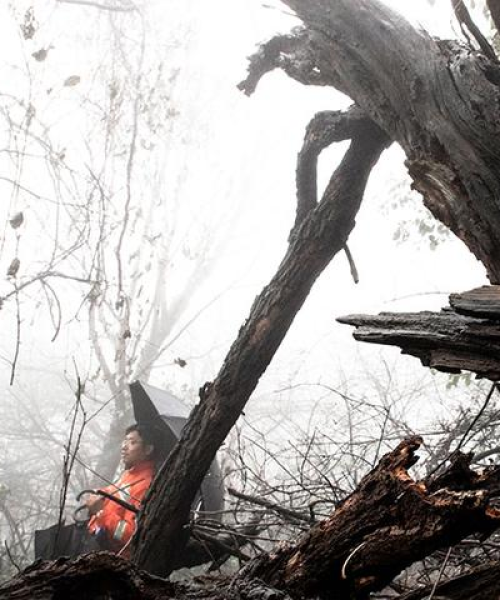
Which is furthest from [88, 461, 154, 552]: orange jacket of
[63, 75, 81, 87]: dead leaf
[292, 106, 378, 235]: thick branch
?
[63, 75, 81, 87]: dead leaf

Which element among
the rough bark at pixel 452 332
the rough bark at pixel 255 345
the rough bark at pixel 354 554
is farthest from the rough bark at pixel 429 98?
the rough bark at pixel 354 554

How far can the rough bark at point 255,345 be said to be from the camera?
8.59ft

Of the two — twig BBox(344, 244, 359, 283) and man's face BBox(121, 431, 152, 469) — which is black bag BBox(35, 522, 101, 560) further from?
twig BBox(344, 244, 359, 283)

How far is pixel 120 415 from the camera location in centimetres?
753

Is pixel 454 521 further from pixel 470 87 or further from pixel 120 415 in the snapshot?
pixel 120 415

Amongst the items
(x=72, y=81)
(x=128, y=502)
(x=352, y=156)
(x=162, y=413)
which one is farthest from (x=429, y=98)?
(x=128, y=502)

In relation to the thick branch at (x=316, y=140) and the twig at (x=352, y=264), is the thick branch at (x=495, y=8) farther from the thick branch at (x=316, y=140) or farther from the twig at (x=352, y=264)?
the twig at (x=352, y=264)

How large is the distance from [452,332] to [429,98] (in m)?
1.02

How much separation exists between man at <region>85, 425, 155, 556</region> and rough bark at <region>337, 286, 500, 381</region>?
249 centimetres

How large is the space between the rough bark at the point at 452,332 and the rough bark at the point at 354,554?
284 mm

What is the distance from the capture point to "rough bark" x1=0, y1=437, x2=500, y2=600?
3.46 ft

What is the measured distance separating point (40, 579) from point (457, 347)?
1.08 meters

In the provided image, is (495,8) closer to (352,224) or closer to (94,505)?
(352,224)

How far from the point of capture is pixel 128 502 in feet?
13.0
